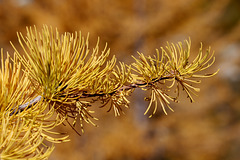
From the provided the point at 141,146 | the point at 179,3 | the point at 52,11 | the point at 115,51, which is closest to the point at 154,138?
the point at 141,146

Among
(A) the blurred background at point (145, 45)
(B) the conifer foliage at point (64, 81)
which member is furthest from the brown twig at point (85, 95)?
(A) the blurred background at point (145, 45)

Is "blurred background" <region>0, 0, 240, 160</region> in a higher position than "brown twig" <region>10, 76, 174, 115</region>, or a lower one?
higher

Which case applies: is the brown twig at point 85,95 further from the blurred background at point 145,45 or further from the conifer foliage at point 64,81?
the blurred background at point 145,45

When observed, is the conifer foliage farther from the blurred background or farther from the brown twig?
the blurred background

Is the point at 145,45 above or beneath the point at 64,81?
above

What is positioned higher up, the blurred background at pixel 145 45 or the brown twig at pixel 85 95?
the blurred background at pixel 145 45

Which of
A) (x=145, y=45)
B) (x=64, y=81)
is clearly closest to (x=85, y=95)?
(x=64, y=81)

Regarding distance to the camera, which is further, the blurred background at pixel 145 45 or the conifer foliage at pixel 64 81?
the blurred background at pixel 145 45

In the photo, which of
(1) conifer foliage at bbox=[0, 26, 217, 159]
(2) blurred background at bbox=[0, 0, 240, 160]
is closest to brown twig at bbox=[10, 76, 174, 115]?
(1) conifer foliage at bbox=[0, 26, 217, 159]

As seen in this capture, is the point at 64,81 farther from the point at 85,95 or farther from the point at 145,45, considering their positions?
the point at 145,45
